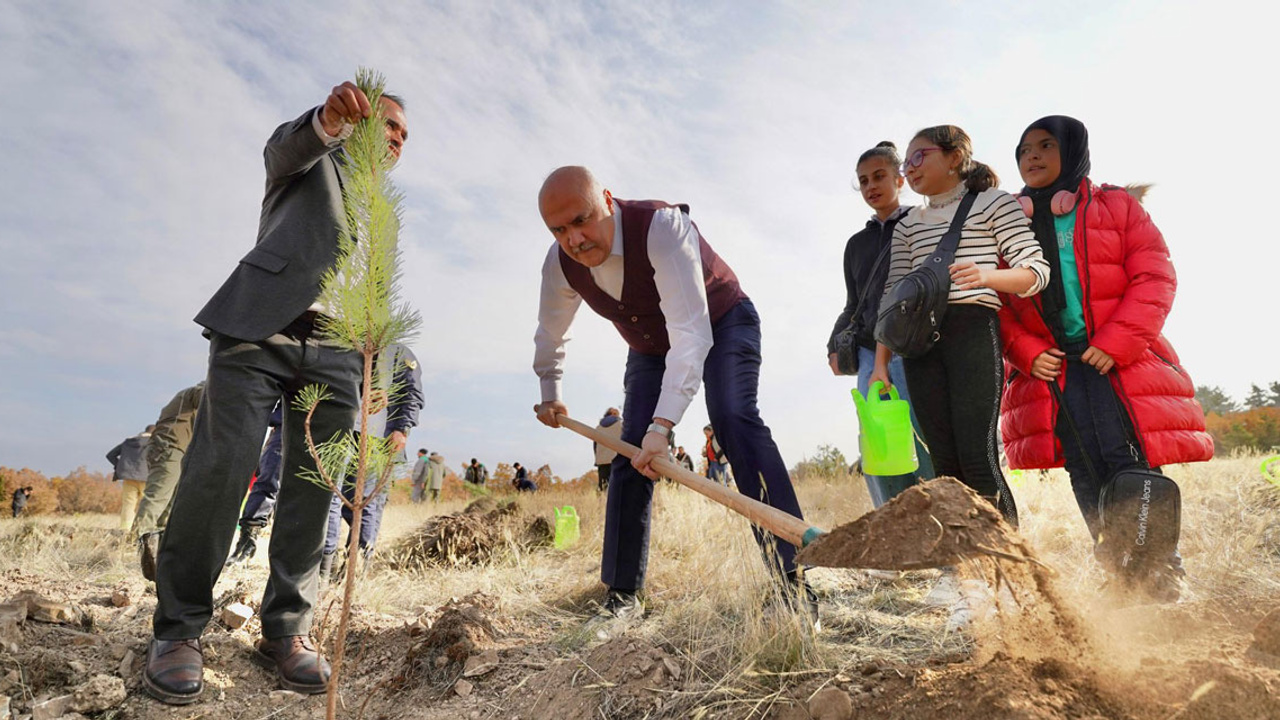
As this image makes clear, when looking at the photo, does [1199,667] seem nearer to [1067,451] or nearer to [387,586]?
[1067,451]

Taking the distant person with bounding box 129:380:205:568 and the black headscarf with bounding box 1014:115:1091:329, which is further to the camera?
the distant person with bounding box 129:380:205:568

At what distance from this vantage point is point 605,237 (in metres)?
2.89

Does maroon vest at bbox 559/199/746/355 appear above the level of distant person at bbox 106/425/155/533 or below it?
above

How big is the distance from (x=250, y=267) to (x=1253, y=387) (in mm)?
35310

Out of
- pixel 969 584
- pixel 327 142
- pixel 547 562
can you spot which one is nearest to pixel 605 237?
pixel 327 142

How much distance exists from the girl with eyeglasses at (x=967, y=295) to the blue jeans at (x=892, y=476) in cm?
45

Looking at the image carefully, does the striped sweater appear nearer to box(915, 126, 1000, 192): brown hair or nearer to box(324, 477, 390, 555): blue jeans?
box(915, 126, 1000, 192): brown hair

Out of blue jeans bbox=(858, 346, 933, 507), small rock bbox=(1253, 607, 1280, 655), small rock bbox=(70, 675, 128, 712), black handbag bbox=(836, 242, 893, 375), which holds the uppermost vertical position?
black handbag bbox=(836, 242, 893, 375)

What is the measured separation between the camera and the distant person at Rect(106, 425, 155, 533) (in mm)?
7531

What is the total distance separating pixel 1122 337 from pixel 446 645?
9.18 feet

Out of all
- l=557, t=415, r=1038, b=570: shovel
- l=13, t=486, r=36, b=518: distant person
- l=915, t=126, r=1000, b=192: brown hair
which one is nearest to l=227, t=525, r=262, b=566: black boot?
l=557, t=415, r=1038, b=570: shovel

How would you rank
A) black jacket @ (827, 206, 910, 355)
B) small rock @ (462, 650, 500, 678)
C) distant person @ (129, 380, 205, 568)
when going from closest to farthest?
small rock @ (462, 650, 500, 678) → black jacket @ (827, 206, 910, 355) → distant person @ (129, 380, 205, 568)

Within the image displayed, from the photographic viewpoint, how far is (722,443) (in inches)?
120

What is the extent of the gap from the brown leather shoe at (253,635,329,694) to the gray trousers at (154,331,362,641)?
0.13 feet
